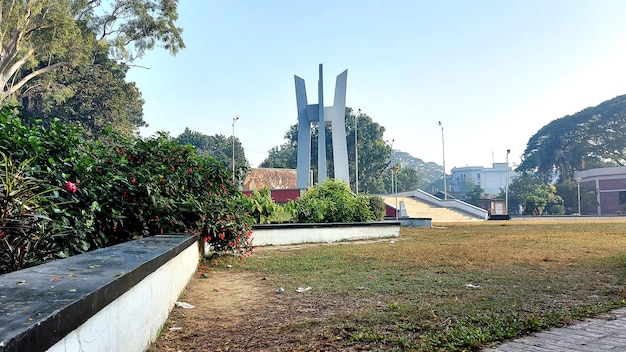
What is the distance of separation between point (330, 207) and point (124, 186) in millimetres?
8131

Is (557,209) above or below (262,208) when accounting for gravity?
below

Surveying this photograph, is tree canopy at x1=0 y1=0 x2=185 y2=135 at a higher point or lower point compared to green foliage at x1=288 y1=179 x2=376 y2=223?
higher

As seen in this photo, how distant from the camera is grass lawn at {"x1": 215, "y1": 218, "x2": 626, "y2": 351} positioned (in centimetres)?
289

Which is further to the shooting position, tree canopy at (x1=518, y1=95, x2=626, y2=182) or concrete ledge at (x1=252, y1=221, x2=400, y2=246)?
tree canopy at (x1=518, y1=95, x2=626, y2=182)

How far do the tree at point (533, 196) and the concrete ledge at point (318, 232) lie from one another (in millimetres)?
33466

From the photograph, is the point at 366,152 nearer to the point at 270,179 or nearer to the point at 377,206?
the point at 270,179

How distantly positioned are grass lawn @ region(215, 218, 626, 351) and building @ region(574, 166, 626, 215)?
4716 centimetres

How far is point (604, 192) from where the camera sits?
4847cm

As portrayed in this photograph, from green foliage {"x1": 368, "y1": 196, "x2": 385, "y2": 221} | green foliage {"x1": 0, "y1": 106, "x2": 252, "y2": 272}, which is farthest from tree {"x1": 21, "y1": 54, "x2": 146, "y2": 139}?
green foliage {"x1": 0, "y1": 106, "x2": 252, "y2": 272}

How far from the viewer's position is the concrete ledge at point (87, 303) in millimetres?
1180

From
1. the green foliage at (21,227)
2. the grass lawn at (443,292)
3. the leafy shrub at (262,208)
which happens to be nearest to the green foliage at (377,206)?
the leafy shrub at (262,208)

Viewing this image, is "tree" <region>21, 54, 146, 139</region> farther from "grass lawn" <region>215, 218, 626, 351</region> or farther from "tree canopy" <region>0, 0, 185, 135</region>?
"grass lawn" <region>215, 218, 626, 351</region>

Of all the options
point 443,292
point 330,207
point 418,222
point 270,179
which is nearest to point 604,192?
point 270,179

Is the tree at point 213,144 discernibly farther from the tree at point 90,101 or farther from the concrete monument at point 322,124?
the tree at point 90,101
